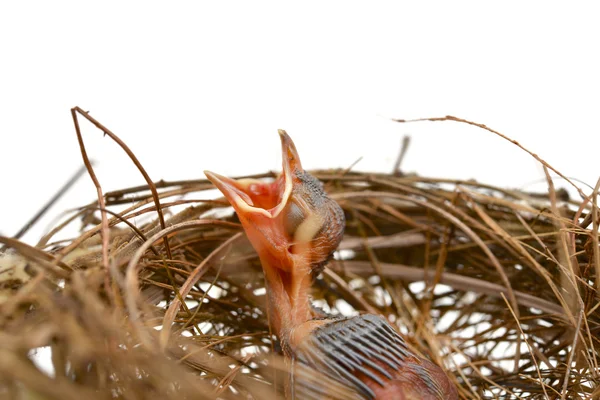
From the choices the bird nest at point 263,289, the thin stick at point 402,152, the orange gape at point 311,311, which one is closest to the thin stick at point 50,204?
the bird nest at point 263,289

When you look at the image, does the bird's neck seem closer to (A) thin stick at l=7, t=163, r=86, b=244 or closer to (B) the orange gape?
(B) the orange gape

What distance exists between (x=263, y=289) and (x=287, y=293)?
24cm

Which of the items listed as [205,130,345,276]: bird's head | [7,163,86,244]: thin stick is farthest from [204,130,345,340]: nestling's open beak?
[7,163,86,244]: thin stick

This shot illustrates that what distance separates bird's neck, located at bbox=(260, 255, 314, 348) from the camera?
893mm

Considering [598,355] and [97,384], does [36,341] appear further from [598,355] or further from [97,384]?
[598,355]

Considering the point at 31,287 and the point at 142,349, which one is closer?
the point at 31,287

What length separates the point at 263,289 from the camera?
114 cm

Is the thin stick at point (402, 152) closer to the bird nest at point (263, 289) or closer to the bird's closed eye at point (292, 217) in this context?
the bird nest at point (263, 289)

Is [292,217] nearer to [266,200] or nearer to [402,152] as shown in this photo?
[266,200]

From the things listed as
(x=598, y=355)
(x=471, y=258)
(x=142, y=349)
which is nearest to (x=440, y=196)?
(x=471, y=258)

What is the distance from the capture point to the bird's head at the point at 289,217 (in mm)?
870

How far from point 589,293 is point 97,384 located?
2.45 feet

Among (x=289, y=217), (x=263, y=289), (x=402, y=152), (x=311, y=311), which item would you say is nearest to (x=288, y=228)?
(x=289, y=217)

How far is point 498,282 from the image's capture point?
114 centimetres
